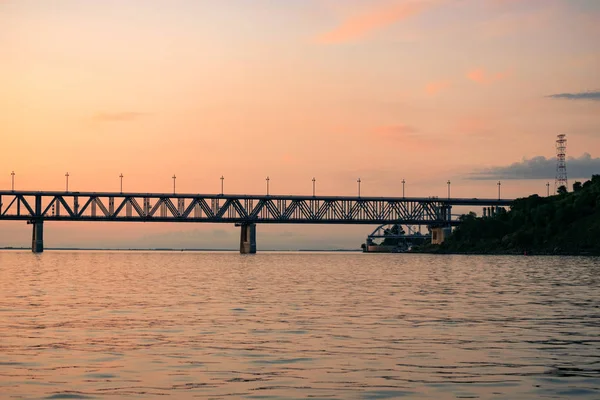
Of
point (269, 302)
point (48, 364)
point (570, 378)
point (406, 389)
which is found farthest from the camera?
Result: point (269, 302)

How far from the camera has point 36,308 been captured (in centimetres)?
4162

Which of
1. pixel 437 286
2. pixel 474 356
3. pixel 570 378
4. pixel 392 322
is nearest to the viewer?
pixel 570 378

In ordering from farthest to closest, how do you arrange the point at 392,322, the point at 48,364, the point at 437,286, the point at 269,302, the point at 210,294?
the point at 437,286 → the point at 210,294 → the point at 269,302 → the point at 392,322 → the point at 48,364

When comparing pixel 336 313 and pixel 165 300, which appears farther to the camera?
pixel 165 300

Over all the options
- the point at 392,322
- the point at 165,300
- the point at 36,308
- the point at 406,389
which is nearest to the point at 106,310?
the point at 36,308

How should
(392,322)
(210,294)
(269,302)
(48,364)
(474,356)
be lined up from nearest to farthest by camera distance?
(48,364), (474,356), (392,322), (269,302), (210,294)

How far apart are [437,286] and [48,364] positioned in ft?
145

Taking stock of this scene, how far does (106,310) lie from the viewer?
4084 centimetres

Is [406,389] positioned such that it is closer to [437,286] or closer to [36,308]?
[36,308]

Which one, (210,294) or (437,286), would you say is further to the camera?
(437,286)

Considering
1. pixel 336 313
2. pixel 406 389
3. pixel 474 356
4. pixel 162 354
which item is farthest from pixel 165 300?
pixel 406 389

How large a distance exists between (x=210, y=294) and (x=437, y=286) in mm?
18074

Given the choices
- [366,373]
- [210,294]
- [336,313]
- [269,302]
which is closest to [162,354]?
[366,373]

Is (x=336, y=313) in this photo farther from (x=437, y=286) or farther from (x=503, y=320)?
(x=437, y=286)
